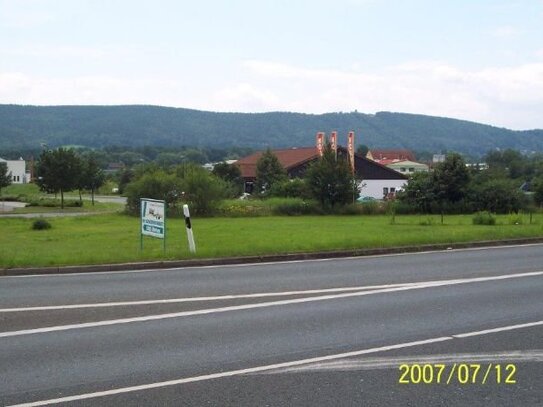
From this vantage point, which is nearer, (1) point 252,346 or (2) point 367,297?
(1) point 252,346

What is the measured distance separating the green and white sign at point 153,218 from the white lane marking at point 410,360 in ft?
30.9

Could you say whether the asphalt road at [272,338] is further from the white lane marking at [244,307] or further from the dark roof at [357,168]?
the dark roof at [357,168]

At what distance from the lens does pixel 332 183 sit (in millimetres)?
49656

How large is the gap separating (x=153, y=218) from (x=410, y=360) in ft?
33.1

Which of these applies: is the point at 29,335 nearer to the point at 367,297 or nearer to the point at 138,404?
the point at 138,404

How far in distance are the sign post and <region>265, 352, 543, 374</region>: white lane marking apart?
941 cm

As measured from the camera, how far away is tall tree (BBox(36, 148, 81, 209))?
7000 cm

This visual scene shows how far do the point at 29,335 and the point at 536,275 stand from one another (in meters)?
8.85

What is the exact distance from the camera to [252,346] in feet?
23.9

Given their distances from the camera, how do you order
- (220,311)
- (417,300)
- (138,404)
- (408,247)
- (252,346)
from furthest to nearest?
1. (408,247)
2. (417,300)
3. (220,311)
4. (252,346)
5. (138,404)

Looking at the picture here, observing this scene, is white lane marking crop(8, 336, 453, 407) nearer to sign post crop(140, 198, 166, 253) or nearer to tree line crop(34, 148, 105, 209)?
sign post crop(140, 198, 166, 253)

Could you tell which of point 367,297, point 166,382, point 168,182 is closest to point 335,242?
point 367,297

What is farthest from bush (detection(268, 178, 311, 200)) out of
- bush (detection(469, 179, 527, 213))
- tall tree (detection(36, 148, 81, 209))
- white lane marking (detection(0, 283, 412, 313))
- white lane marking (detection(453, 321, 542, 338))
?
white lane marking (detection(453, 321, 542, 338))

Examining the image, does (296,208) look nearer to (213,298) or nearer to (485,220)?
(485,220)
